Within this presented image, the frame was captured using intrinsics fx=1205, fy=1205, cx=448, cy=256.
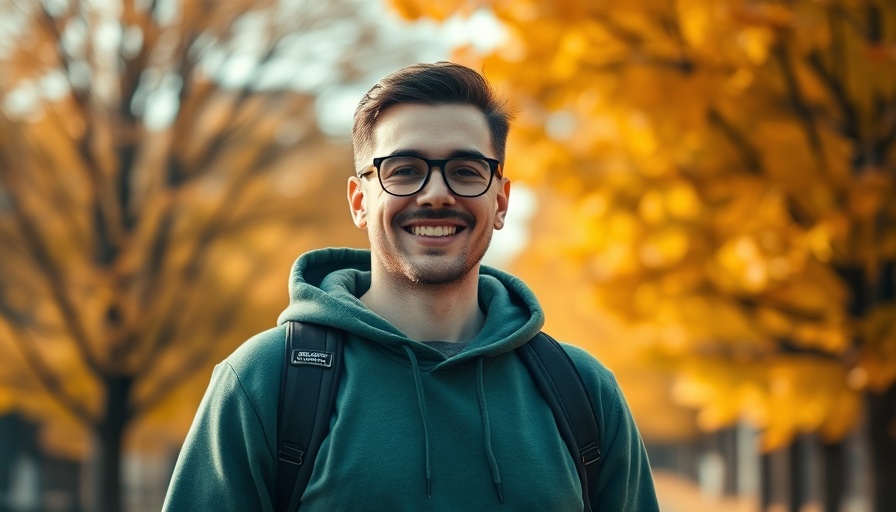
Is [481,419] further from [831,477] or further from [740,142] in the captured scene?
[831,477]

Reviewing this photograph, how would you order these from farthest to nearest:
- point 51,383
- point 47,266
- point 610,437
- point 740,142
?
point 51,383, point 47,266, point 740,142, point 610,437

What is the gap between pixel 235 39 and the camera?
43.6 feet

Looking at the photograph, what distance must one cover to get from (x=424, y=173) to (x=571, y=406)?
60 centimetres

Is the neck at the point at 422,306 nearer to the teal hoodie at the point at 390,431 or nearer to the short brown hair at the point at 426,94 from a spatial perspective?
the teal hoodie at the point at 390,431

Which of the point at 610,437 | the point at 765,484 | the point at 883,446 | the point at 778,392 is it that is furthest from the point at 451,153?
the point at 765,484

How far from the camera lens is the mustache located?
2580 mm

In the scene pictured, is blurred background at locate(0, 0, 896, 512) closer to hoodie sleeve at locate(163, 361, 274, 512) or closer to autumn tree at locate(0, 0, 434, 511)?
autumn tree at locate(0, 0, 434, 511)

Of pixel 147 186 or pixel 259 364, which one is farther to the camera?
pixel 147 186

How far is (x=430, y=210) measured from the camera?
8.45ft

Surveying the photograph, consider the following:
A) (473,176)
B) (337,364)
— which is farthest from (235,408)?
(473,176)

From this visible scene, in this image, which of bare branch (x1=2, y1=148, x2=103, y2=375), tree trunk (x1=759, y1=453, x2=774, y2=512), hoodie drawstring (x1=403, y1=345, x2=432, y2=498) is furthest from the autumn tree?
hoodie drawstring (x1=403, y1=345, x2=432, y2=498)

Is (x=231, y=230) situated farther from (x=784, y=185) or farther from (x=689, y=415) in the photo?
(x=689, y=415)

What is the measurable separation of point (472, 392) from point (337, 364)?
0.97ft

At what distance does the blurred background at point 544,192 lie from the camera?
732 cm
